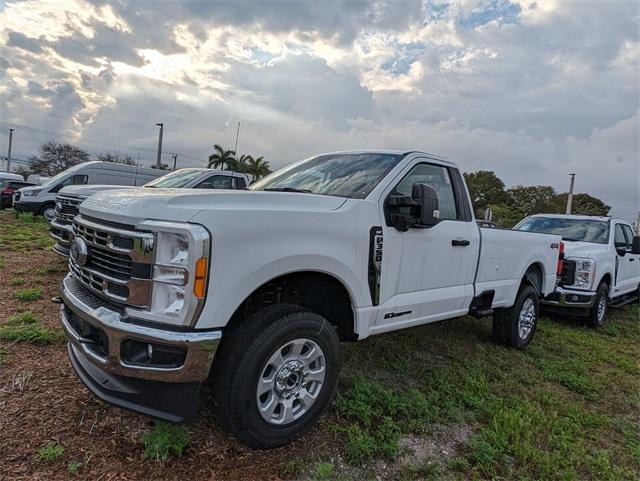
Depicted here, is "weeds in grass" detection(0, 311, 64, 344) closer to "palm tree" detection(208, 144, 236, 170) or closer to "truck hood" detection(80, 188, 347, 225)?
"truck hood" detection(80, 188, 347, 225)

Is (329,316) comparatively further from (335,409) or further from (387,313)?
(335,409)

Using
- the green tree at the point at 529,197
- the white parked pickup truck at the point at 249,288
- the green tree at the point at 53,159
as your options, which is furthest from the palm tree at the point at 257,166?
the white parked pickup truck at the point at 249,288

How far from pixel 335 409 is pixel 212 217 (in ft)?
5.84

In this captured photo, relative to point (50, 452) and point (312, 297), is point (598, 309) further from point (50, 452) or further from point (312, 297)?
point (50, 452)

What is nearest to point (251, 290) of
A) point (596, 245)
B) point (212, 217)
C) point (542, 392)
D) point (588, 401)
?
point (212, 217)

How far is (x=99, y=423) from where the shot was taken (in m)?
2.85

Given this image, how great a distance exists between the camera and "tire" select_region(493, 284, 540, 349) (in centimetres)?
531

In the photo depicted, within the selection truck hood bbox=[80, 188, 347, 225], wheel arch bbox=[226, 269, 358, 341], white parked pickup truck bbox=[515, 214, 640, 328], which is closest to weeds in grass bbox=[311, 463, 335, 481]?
wheel arch bbox=[226, 269, 358, 341]

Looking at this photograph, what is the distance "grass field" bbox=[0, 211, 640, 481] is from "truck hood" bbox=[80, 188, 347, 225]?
1.33m

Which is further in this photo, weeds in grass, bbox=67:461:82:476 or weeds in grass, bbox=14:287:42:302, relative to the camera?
weeds in grass, bbox=14:287:42:302

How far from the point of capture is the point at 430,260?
3.77 m

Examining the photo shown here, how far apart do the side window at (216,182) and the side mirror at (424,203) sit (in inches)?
285

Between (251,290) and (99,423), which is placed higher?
(251,290)

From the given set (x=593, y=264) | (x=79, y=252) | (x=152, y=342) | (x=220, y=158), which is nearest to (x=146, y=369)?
(x=152, y=342)
